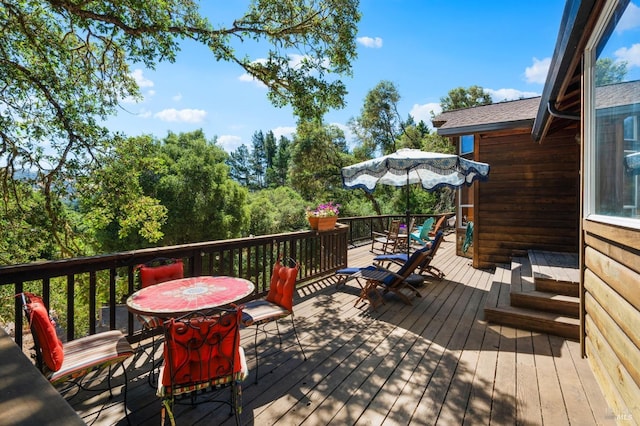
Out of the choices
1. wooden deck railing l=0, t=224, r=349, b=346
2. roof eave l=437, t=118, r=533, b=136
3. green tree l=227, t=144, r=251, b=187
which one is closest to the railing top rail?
wooden deck railing l=0, t=224, r=349, b=346

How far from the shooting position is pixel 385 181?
680cm

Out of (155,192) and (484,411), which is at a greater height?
(155,192)

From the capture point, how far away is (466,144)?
8.54 meters

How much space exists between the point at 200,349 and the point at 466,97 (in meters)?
24.9

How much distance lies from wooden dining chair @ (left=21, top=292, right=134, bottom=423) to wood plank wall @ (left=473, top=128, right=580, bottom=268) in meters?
6.48

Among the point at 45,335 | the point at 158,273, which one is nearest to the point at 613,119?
the point at 45,335

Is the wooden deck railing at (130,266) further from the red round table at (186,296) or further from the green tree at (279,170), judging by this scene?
the green tree at (279,170)

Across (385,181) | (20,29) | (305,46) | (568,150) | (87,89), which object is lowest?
(385,181)

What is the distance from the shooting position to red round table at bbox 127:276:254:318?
215 cm

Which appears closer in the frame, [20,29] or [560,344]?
[560,344]

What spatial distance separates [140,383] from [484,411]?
257 centimetres

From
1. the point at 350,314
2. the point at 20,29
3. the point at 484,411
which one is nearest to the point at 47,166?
the point at 20,29

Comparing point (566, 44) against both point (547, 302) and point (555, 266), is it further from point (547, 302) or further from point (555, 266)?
point (555, 266)

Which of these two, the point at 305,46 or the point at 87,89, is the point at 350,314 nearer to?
the point at 305,46
